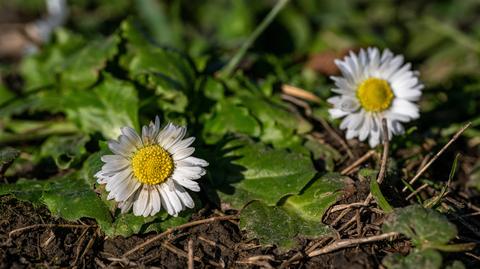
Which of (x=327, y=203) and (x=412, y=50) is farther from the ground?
(x=412, y=50)

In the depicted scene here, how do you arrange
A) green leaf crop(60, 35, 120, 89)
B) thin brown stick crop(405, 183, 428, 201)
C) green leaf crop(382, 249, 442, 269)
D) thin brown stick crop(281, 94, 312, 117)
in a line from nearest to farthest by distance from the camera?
green leaf crop(382, 249, 442, 269)
thin brown stick crop(405, 183, 428, 201)
green leaf crop(60, 35, 120, 89)
thin brown stick crop(281, 94, 312, 117)

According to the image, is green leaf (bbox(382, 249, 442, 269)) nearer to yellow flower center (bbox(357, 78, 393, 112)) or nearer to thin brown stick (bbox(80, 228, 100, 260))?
yellow flower center (bbox(357, 78, 393, 112))

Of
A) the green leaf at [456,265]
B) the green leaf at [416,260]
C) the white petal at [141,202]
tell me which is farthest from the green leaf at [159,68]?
the green leaf at [456,265]

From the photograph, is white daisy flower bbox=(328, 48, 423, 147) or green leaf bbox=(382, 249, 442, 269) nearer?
green leaf bbox=(382, 249, 442, 269)

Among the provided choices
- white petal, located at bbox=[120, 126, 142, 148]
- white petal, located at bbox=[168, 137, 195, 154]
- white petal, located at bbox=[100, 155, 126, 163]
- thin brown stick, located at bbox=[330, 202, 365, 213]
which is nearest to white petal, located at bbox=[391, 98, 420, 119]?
thin brown stick, located at bbox=[330, 202, 365, 213]

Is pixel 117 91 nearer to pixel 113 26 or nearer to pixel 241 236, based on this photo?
pixel 241 236

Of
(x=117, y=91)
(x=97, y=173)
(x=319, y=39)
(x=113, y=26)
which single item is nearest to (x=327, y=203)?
(x=97, y=173)
